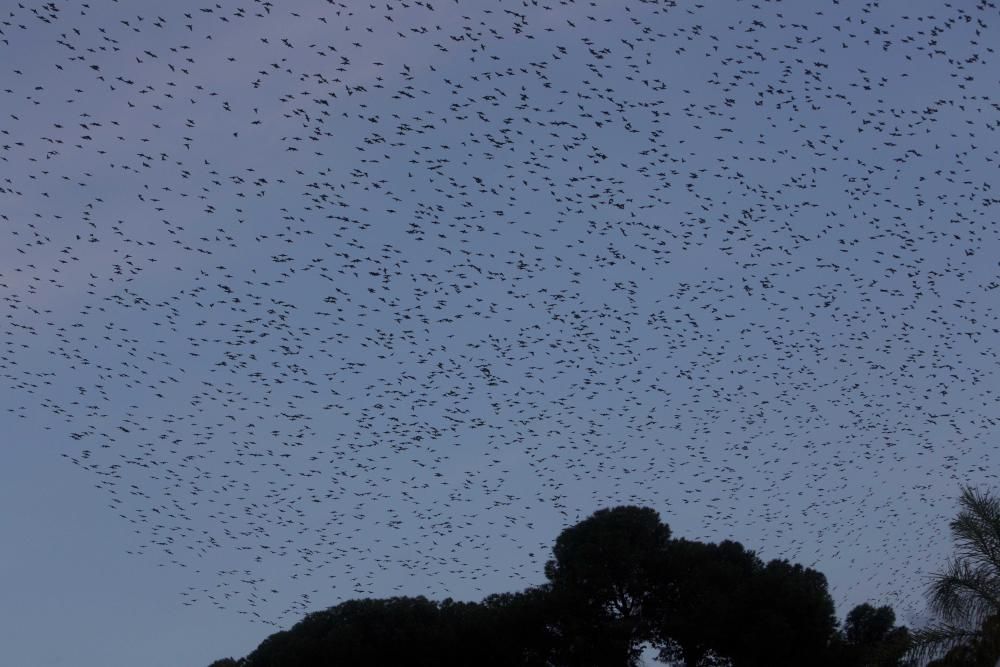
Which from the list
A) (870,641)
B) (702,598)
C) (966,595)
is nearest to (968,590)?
(966,595)

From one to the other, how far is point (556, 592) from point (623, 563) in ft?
10.6

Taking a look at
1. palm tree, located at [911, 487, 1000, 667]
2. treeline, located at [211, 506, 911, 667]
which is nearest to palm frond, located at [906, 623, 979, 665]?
palm tree, located at [911, 487, 1000, 667]

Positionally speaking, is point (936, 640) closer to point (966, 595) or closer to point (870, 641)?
point (966, 595)

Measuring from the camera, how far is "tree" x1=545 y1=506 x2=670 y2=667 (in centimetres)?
5128

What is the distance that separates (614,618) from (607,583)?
1516 millimetres

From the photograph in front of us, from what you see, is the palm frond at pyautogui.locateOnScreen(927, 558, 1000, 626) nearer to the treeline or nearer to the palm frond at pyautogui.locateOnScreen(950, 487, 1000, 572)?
the palm frond at pyautogui.locateOnScreen(950, 487, 1000, 572)

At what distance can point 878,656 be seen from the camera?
68.3 feet

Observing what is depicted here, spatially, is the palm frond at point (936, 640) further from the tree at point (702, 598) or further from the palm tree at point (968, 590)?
the tree at point (702, 598)

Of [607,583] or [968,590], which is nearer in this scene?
[968,590]

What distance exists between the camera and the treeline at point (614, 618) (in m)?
50.1

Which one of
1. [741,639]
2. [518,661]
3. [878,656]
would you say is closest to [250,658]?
[518,661]

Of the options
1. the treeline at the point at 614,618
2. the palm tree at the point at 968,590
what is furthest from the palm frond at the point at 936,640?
the treeline at the point at 614,618

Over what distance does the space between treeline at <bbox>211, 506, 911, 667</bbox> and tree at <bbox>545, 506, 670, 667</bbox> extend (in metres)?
0.05

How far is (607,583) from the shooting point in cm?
5322
